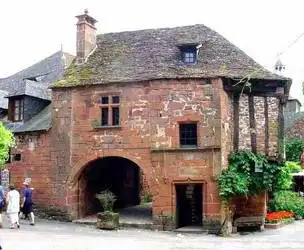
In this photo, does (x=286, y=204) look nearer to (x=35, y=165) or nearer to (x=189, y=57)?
(x=189, y=57)

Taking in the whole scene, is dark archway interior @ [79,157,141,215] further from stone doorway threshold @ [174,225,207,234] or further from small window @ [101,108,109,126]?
stone doorway threshold @ [174,225,207,234]

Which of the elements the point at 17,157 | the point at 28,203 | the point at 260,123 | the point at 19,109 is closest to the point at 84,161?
the point at 28,203

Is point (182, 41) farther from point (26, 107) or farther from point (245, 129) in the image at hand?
point (26, 107)

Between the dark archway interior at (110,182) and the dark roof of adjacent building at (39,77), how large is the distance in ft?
16.8

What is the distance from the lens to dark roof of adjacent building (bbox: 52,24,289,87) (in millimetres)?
22766

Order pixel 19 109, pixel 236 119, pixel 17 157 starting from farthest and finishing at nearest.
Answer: pixel 19 109
pixel 17 157
pixel 236 119

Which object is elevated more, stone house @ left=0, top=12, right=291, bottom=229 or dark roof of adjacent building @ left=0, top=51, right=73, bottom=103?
dark roof of adjacent building @ left=0, top=51, right=73, bottom=103

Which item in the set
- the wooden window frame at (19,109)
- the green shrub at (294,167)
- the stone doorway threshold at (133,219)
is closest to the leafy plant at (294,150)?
the green shrub at (294,167)

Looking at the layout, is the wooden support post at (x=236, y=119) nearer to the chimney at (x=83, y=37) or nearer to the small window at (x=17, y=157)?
the chimney at (x=83, y=37)

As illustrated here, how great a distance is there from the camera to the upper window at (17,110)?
2639 centimetres

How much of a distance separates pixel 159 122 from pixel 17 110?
874cm

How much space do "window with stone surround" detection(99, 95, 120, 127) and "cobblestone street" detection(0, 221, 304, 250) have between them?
493 cm

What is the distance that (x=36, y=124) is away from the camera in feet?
82.1

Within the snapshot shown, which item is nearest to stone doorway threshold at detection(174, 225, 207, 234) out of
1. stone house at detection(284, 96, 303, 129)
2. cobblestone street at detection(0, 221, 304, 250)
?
cobblestone street at detection(0, 221, 304, 250)
